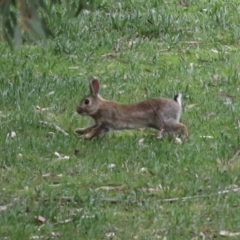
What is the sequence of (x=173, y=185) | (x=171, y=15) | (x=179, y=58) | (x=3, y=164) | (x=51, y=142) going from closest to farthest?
1. (x=173, y=185)
2. (x=3, y=164)
3. (x=51, y=142)
4. (x=179, y=58)
5. (x=171, y=15)

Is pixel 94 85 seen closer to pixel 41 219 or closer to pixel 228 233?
pixel 41 219

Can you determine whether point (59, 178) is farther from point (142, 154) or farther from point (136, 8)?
point (136, 8)

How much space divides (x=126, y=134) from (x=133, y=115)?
0.43 m

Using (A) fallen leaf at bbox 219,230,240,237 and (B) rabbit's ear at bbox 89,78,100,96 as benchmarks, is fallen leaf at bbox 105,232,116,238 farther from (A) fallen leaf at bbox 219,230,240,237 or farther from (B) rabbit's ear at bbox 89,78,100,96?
(B) rabbit's ear at bbox 89,78,100,96

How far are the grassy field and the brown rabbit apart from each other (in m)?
0.16

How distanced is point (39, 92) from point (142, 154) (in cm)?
216

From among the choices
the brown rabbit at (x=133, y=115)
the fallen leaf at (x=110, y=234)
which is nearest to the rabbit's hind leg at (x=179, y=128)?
the brown rabbit at (x=133, y=115)

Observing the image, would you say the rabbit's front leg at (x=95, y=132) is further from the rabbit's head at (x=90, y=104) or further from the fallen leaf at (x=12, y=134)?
the fallen leaf at (x=12, y=134)

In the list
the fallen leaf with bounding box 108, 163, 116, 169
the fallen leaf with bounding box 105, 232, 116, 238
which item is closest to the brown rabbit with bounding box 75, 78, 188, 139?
the fallen leaf with bounding box 108, 163, 116, 169

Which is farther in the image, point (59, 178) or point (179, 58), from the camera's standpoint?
point (179, 58)

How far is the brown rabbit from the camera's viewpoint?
9.70 meters

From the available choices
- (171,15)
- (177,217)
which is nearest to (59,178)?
(177,217)

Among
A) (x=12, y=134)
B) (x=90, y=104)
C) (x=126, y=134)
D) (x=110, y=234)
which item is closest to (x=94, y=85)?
(x=90, y=104)

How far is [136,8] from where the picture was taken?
14211 millimetres
